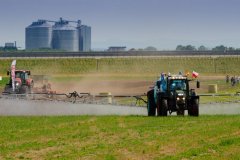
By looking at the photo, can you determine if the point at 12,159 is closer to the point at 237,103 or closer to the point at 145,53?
the point at 237,103

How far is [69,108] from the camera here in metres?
40.0

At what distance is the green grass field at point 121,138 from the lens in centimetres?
1795

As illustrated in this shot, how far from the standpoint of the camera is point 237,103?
1645 inches

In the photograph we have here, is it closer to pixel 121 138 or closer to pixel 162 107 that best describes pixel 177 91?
pixel 162 107

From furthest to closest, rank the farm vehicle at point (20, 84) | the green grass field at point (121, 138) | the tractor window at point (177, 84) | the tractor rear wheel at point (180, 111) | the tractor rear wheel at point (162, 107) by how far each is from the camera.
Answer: the farm vehicle at point (20, 84) → the tractor window at point (177, 84) → the tractor rear wheel at point (180, 111) → the tractor rear wheel at point (162, 107) → the green grass field at point (121, 138)

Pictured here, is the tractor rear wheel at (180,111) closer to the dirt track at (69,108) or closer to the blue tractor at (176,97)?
the blue tractor at (176,97)

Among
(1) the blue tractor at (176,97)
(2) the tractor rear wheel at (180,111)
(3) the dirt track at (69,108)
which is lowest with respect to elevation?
(3) the dirt track at (69,108)

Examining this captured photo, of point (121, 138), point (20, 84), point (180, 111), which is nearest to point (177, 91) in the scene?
point (180, 111)

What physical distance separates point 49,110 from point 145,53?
11131cm

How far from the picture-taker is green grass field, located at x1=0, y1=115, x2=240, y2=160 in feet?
58.9

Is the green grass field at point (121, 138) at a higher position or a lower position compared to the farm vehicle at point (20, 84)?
lower

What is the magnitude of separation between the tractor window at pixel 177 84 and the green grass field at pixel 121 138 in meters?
3.55

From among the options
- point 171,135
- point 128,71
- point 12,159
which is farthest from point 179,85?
point 128,71

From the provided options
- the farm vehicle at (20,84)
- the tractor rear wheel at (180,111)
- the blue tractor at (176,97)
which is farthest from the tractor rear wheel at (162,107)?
the farm vehicle at (20,84)
